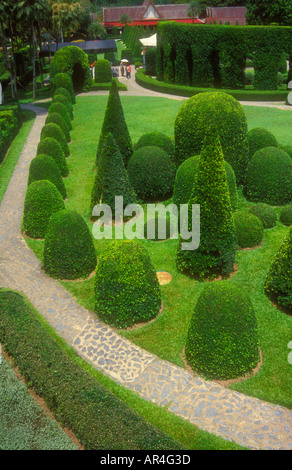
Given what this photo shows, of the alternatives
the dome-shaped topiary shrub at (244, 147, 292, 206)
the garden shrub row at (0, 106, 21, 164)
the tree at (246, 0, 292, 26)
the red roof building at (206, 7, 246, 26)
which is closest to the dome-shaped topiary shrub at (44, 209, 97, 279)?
the dome-shaped topiary shrub at (244, 147, 292, 206)

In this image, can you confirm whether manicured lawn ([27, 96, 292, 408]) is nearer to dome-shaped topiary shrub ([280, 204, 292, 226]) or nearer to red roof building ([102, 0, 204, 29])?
dome-shaped topiary shrub ([280, 204, 292, 226])

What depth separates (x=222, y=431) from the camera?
7.73m

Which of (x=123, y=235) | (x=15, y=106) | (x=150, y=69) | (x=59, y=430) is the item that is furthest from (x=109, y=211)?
(x=150, y=69)

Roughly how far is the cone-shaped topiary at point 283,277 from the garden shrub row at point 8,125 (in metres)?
18.2

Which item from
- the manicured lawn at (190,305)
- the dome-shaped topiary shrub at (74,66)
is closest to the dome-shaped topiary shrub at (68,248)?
the manicured lawn at (190,305)

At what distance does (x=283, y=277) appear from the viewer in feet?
34.9

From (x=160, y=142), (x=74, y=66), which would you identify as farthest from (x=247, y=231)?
(x=74, y=66)

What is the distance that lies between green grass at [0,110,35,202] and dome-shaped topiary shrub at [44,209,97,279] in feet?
25.5

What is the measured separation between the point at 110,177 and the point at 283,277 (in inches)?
293

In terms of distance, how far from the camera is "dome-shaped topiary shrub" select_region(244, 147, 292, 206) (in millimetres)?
16125

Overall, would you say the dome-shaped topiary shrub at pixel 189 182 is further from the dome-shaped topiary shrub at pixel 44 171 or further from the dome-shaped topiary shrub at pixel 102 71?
the dome-shaped topiary shrub at pixel 102 71

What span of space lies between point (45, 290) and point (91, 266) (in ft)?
4.98

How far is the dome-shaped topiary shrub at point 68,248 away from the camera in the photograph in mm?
12367

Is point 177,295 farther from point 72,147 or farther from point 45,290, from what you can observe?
point 72,147
